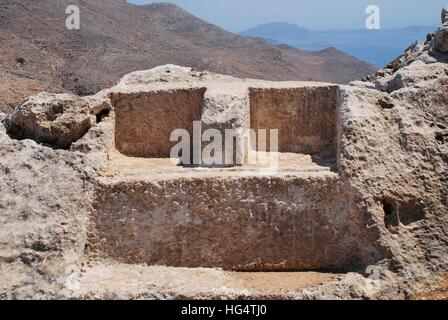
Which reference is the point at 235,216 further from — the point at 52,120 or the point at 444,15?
the point at 444,15

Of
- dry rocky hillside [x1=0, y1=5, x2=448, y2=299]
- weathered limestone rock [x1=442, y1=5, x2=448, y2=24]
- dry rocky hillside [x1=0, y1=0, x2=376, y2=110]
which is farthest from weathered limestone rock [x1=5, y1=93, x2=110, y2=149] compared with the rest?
dry rocky hillside [x1=0, y1=0, x2=376, y2=110]

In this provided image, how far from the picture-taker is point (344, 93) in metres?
8.62

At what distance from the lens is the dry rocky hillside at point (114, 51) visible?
90.5ft

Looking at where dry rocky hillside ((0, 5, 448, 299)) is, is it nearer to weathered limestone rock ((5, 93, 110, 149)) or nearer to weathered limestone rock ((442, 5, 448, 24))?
weathered limestone rock ((5, 93, 110, 149))

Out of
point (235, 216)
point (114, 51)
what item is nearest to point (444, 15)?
point (235, 216)

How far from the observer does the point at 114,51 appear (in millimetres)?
32438

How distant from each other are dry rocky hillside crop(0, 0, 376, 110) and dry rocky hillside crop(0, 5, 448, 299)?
13.6 m

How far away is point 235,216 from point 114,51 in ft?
86.6

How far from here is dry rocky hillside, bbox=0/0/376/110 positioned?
27.6 meters

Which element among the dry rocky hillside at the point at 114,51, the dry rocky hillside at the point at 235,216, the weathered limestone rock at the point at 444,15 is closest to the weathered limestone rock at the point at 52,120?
the dry rocky hillside at the point at 235,216

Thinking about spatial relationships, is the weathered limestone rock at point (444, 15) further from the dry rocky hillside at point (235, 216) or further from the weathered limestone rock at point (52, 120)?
the weathered limestone rock at point (52, 120)

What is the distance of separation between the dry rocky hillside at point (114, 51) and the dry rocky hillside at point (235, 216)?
13624 millimetres

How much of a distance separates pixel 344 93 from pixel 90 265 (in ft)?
14.2
